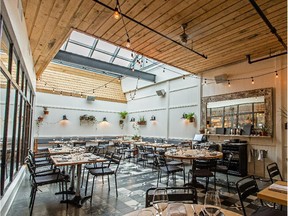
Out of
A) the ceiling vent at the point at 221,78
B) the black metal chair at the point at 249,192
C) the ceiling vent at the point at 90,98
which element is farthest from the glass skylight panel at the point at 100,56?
the black metal chair at the point at 249,192

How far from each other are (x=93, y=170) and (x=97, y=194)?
20.8 inches

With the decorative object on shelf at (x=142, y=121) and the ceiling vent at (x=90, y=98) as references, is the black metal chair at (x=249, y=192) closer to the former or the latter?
the decorative object on shelf at (x=142, y=121)

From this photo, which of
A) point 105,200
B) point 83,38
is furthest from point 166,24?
point 83,38

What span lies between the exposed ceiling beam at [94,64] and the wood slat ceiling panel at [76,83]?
4.05 feet

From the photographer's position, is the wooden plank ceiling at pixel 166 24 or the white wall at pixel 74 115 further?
the white wall at pixel 74 115

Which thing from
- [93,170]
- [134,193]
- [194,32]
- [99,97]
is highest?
[194,32]

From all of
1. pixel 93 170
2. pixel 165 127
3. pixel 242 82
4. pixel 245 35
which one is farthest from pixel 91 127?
pixel 245 35

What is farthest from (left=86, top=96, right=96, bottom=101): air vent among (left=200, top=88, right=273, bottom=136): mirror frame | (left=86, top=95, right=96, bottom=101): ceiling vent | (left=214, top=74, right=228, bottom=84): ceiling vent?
(left=214, top=74, right=228, bottom=84): ceiling vent

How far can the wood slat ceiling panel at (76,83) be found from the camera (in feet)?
32.4

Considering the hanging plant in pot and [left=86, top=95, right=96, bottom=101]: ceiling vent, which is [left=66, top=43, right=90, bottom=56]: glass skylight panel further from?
the hanging plant in pot

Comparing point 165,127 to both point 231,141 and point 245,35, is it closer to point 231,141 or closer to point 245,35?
point 231,141

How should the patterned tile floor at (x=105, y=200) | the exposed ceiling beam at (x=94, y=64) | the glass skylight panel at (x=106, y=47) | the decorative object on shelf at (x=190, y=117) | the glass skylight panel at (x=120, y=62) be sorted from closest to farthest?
Answer: the patterned tile floor at (x=105, y=200) < the exposed ceiling beam at (x=94, y=64) < the decorative object on shelf at (x=190, y=117) < the glass skylight panel at (x=106, y=47) < the glass skylight panel at (x=120, y=62)

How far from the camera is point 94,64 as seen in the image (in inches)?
331

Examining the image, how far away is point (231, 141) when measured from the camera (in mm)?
6648
